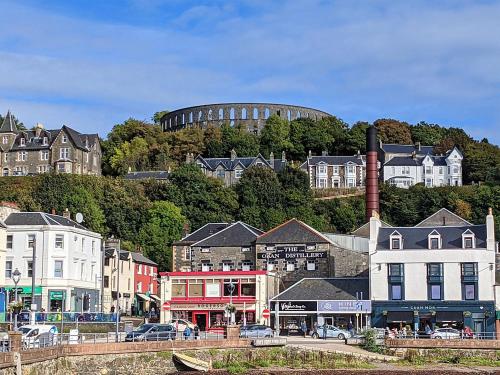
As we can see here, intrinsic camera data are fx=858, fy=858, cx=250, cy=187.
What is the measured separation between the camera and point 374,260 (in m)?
60.5

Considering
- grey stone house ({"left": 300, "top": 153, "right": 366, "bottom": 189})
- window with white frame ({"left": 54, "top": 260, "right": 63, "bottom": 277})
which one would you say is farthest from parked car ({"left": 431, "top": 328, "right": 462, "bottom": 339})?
grey stone house ({"left": 300, "top": 153, "right": 366, "bottom": 189})

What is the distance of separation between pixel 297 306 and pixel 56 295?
1759cm

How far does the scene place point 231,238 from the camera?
72.8 meters

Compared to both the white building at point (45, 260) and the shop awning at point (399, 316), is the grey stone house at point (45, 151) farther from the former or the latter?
the shop awning at point (399, 316)

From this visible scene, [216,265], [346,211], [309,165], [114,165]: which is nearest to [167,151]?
[114,165]

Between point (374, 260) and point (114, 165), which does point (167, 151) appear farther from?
point (374, 260)

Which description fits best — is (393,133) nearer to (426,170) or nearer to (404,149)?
(404,149)

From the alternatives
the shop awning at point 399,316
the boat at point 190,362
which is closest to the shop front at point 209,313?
the shop awning at point 399,316

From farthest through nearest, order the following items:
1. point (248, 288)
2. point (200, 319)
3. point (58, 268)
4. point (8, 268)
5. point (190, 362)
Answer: point (200, 319)
point (248, 288)
point (58, 268)
point (8, 268)
point (190, 362)

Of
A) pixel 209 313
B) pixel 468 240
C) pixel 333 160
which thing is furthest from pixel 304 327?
pixel 333 160

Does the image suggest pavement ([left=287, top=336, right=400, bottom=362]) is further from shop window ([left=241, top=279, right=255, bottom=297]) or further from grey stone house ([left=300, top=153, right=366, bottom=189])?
grey stone house ([left=300, top=153, right=366, bottom=189])

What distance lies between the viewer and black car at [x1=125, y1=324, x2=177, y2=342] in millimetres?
42938

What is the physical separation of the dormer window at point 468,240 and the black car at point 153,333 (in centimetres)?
2383

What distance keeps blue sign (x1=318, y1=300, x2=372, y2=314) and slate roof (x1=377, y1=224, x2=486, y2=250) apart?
4168mm
